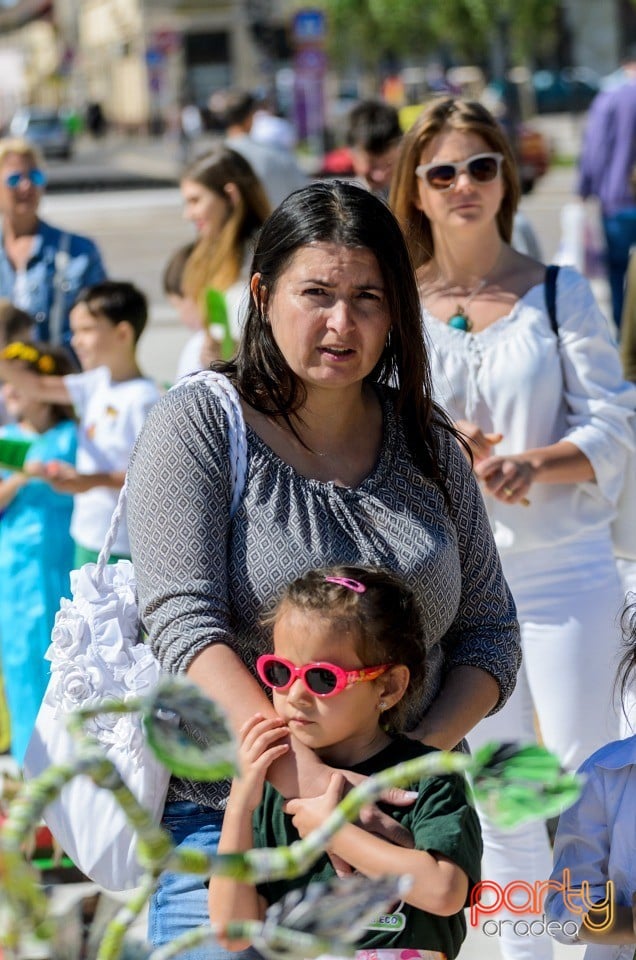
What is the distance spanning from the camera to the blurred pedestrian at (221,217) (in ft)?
16.1

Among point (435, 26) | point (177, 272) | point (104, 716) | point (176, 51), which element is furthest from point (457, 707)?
point (176, 51)

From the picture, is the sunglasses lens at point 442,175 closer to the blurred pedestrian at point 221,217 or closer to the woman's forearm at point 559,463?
the woman's forearm at point 559,463

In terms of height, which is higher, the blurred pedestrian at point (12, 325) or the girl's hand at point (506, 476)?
the girl's hand at point (506, 476)

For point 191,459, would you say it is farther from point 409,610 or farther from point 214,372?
point 409,610

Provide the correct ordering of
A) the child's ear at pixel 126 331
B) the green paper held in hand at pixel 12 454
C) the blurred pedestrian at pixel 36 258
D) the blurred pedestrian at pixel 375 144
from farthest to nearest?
the blurred pedestrian at pixel 36 258
the blurred pedestrian at pixel 375 144
the child's ear at pixel 126 331
the green paper held in hand at pixel 12 454

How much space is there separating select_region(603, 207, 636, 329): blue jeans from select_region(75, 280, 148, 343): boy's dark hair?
5406mm

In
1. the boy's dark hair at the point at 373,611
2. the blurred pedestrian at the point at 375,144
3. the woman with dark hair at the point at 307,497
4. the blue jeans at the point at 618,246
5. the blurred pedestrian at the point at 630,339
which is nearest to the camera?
the boy's dark hair at the point at 373,611

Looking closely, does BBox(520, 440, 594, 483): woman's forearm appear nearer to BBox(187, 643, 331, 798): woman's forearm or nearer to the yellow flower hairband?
BBox(187, 643, 331, 798): woman's forearm

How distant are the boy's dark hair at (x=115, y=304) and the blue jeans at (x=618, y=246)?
17.7ft

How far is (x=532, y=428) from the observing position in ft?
11.5

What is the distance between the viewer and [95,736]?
2.27 meters

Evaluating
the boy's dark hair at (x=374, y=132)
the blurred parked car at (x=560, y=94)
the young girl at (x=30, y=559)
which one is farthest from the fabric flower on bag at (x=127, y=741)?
the blurred parked car at (x=560, y=94)

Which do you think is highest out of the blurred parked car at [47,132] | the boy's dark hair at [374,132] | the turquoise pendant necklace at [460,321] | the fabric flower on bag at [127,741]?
the boy's dark hair at [374,132]

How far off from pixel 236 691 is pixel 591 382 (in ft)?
5.44
